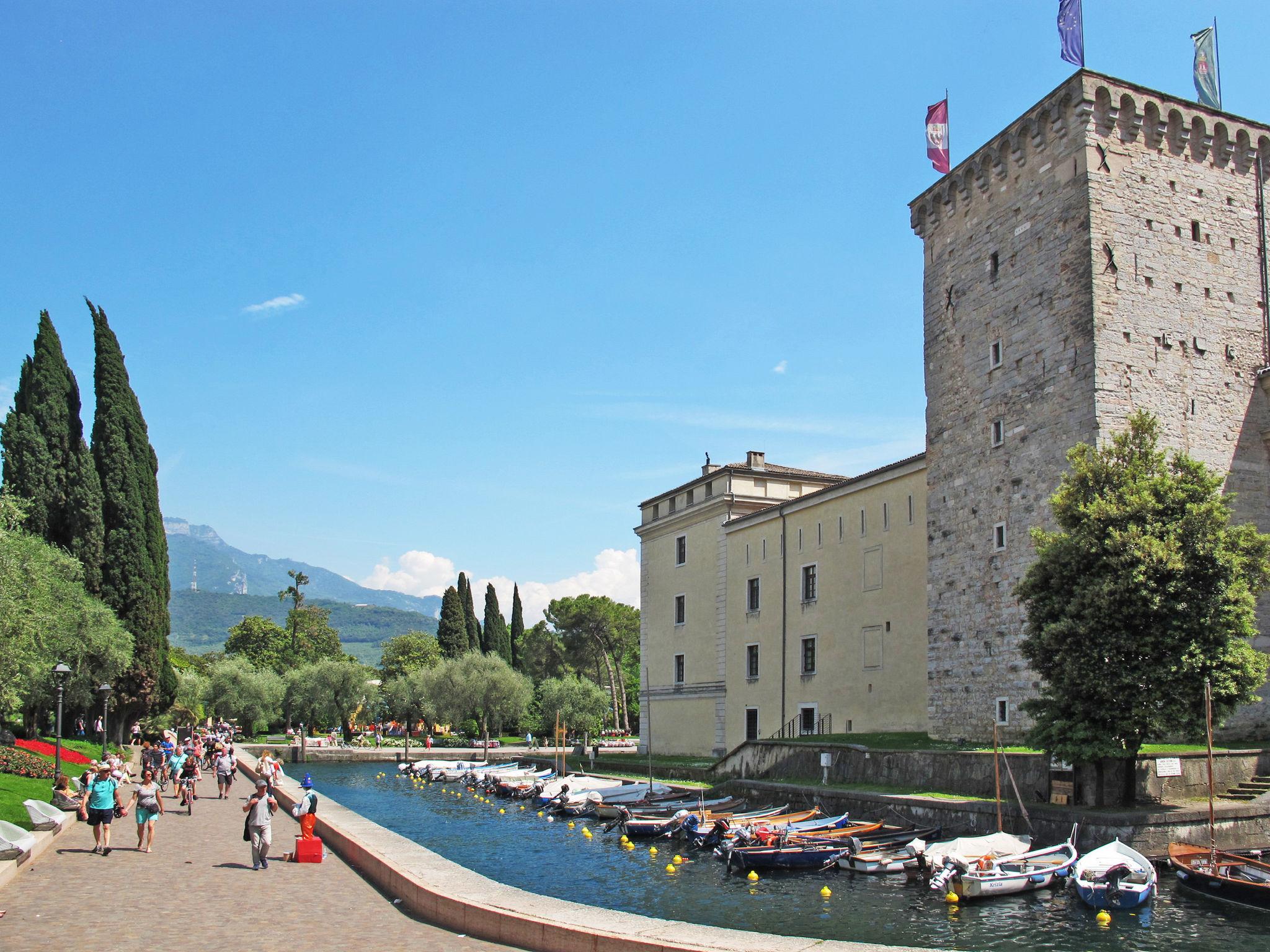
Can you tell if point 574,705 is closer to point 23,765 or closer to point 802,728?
point 802,728

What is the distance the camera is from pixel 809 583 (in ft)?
136

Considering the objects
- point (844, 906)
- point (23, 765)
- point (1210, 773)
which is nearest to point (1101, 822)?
point (1210, 773)

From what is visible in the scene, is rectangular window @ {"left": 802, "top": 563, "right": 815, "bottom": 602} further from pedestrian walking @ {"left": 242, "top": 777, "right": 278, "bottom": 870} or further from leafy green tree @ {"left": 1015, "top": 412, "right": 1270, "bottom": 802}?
pedestrian walking @ {"left": 242, "top": 777, "right": 278, "bottom": 870}

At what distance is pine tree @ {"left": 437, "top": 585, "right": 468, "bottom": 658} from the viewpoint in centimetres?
8544

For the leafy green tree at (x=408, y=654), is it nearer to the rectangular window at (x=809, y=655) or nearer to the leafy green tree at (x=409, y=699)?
the leafy green tree at (x=409, y=699)

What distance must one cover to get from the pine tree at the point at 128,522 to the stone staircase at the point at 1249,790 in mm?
38501

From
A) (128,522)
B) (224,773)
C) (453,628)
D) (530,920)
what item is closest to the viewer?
(530,920)

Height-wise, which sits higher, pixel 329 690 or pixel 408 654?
pixel 408 654

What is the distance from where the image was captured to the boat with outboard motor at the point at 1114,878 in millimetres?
17531

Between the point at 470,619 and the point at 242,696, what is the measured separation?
18523 millimetres

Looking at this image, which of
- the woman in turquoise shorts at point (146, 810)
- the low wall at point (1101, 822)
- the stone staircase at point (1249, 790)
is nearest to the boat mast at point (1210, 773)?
the low wall at point (1101, 822)

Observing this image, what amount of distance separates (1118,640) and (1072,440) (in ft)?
20.1

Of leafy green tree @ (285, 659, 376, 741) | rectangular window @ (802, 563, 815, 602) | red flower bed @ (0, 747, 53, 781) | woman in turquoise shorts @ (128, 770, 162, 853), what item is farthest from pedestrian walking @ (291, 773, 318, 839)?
leafy green tree @ (285, 659, 376, 741)

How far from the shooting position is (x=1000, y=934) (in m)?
16.5
